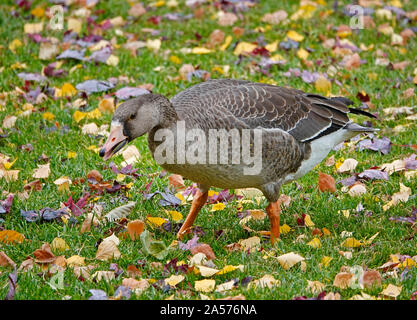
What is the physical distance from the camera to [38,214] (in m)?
5.40

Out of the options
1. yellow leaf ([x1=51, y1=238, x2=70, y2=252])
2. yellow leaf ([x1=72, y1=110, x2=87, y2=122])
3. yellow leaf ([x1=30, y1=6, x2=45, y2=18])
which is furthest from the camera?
yellow leaf ([x1=30, y1=6, x2=45, y2=18])

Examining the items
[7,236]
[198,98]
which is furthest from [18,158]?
[198,98]

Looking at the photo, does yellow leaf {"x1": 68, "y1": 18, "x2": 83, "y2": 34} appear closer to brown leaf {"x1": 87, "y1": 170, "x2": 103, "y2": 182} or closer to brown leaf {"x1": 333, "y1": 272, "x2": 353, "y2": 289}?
brown leaf {"x1": 87, "y1": 170, "x2": 103, "y2": 182}

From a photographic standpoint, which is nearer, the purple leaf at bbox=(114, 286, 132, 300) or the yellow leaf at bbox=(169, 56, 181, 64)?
the purple leaf at bbox=(114, 286, 132, 300)

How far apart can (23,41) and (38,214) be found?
4816mm

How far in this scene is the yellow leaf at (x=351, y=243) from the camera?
4977mm

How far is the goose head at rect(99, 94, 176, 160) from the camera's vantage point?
15.0 ft

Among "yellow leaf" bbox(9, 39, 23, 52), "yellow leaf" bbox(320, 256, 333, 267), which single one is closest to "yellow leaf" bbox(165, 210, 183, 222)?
"yellow leaf" bbox(320, 256, 333, 267)

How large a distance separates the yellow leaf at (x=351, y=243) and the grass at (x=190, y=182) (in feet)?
0.16

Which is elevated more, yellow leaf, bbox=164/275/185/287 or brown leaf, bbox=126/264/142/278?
yellow leaf, bbox=164/275/185/287

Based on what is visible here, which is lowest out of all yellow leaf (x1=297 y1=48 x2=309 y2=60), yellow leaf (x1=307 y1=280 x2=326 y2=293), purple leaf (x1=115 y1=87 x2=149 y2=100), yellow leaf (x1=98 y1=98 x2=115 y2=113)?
yellow leaf (x1=307 y1=280 x2=326 y2=293)

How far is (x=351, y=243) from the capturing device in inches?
196

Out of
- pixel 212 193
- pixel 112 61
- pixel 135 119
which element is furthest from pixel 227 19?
pixel 135 119

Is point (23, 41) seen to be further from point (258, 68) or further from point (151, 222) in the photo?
point (151, 222)
